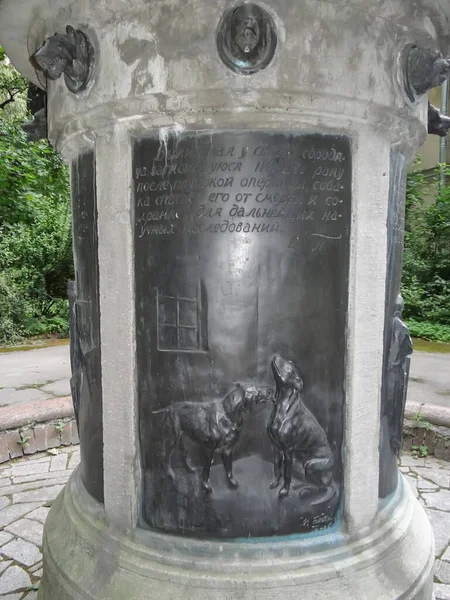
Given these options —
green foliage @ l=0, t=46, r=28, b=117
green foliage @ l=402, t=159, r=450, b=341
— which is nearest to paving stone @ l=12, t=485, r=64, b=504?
green foliage @ l=402, t=159, r=450, b=341

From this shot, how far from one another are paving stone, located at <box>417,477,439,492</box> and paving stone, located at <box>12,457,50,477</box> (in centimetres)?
304

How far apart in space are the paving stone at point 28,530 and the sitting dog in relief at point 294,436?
1930 mm

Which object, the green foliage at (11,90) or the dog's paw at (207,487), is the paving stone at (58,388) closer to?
the dog's paw at (207,487)

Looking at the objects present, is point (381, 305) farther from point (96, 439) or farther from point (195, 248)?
point (96, 439)

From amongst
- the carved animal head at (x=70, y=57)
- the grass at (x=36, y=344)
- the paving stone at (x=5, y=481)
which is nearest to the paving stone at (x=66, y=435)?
the paving stone at (x=5, y=481)

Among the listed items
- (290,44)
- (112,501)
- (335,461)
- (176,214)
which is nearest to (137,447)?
(112,501)

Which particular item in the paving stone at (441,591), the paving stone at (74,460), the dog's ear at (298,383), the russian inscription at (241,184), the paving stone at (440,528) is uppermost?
the russian inscription at (241,184)

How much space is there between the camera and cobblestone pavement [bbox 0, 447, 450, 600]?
9.02ft

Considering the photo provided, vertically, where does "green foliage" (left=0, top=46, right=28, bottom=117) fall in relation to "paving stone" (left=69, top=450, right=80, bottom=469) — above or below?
above

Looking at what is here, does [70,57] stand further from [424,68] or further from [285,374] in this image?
[285,374]

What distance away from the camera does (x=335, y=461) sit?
2150 mm

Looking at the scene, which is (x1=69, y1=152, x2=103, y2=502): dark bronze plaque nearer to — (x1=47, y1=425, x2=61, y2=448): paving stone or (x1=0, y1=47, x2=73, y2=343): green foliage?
(x1=47, y1=425, x2=61, y2=448): paving stone

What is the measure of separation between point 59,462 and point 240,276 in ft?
10.4

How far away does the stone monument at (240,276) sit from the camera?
1.92 metres
